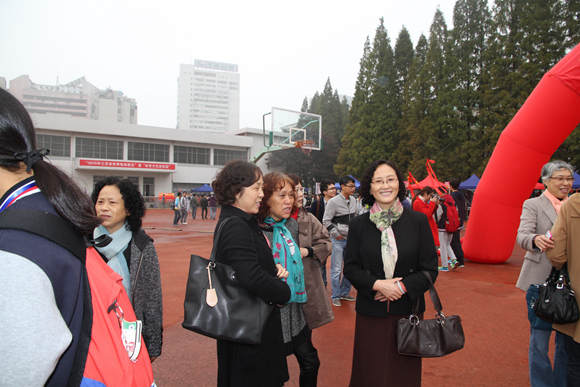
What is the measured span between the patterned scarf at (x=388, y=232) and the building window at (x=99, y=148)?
40.6 m

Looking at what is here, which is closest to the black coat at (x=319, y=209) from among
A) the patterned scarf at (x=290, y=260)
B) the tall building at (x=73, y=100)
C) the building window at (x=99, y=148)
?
the patterned scarf at (x=290, y=260)

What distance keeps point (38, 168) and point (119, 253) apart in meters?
1.36

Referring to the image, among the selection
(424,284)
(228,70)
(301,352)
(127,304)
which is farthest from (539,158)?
(228,70)

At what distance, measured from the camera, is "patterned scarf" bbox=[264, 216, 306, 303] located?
2391 mm

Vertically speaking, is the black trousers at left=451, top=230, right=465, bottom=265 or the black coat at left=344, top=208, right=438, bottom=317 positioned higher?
the black coat at left=344, top=208, right=438, bottom=317

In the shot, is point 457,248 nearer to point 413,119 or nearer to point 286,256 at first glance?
point 286,256

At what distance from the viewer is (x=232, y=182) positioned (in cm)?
218

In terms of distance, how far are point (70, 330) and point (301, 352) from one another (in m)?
1.83

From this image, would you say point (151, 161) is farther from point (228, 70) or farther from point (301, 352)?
point (228, 70)

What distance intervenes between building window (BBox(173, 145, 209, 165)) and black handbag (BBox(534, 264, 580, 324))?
41893 millimetres

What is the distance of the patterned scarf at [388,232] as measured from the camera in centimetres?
229

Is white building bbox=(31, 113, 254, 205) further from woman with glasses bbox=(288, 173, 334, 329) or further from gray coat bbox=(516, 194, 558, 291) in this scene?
gray coat bbox=(516, 194, 558, 291)

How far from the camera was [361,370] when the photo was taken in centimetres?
228

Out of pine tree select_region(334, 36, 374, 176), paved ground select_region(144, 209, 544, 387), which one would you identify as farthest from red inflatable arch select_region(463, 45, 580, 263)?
pine tree select_region(334, 36, 374, 176)
